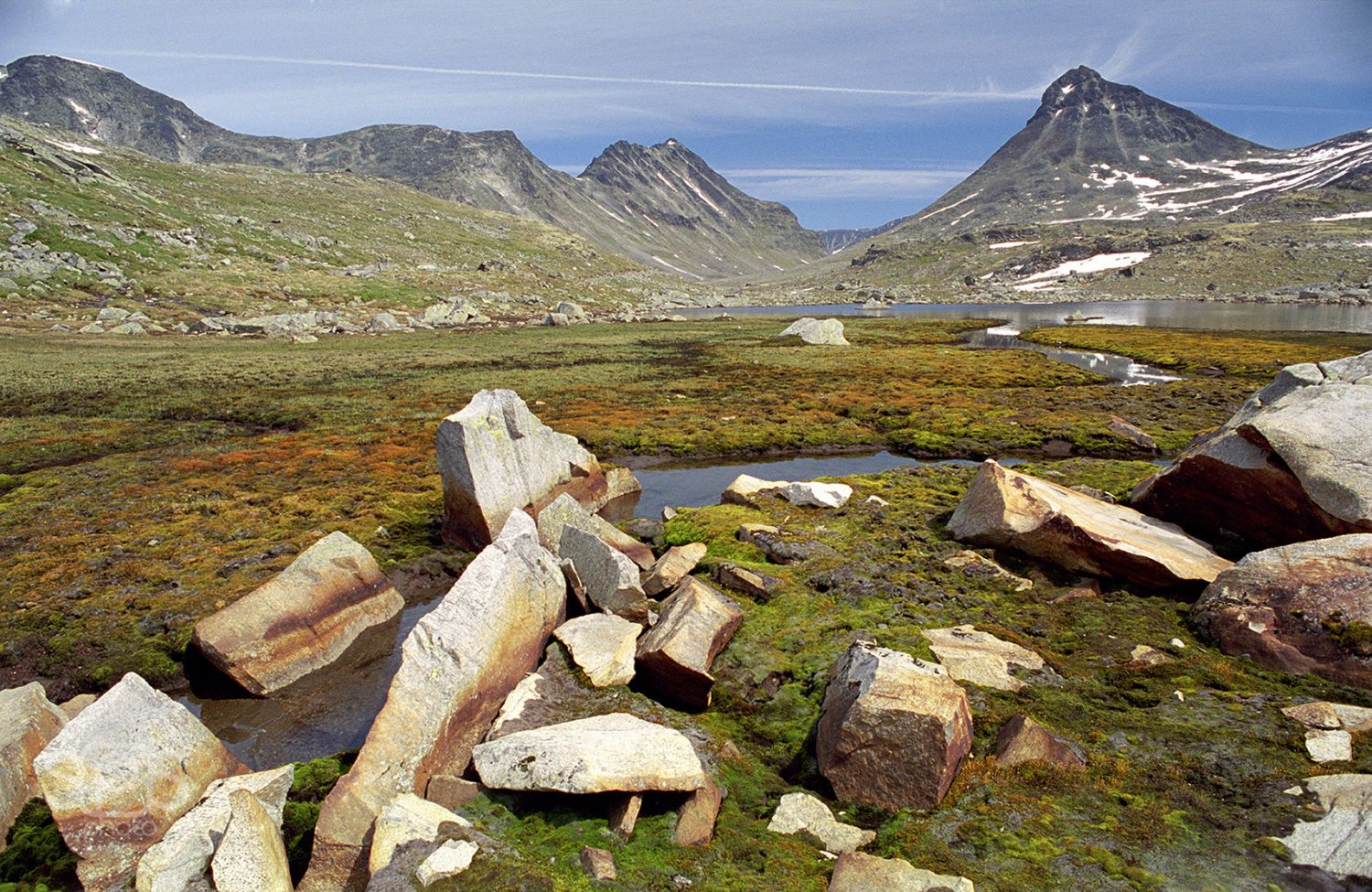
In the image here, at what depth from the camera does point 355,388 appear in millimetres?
56469

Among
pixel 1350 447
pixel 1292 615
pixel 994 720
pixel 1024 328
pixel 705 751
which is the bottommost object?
pixel 705 751

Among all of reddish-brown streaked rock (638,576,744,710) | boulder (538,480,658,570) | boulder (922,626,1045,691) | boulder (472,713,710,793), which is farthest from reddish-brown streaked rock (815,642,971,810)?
boulder (538,480,658,570)

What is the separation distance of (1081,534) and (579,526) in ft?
43.8

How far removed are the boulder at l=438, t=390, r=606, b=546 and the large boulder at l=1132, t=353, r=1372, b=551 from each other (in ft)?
67.7

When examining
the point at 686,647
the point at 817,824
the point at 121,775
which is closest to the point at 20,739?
the point at 121,775

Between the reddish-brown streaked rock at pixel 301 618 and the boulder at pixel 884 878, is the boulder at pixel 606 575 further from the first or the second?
the boulder at pixel 884 878

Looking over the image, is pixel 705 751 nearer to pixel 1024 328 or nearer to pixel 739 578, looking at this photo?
Answer: pixel 739 578

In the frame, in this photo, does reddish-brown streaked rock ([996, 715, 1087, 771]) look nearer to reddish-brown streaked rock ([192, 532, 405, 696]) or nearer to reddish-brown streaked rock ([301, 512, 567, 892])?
reddish-brown streaked rock ([301, 512, 567, 892])

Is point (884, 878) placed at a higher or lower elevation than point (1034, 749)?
lower

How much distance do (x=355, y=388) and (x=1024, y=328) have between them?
383 ft

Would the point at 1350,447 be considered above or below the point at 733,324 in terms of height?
below

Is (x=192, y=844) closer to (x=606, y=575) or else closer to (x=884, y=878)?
(x=606, y=575)

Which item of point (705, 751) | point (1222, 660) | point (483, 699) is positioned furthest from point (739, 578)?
point (1222, 660)

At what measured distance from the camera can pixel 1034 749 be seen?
9719mm
